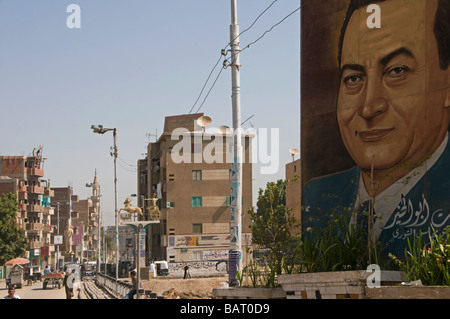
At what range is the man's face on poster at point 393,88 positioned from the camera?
13.8 metres

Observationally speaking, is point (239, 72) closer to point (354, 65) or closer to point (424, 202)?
point (354, 65)

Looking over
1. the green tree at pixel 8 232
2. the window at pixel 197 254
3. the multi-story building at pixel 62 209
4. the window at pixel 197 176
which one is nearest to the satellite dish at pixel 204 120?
the window at pixel 197 176

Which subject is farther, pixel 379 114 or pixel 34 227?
pixel 34 227

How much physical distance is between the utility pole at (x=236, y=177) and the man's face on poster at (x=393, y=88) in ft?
10.1

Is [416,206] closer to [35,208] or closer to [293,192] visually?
[293,192]

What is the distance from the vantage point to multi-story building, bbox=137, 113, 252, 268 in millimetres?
68250

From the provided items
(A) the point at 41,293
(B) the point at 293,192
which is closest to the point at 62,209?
(B) the point at 293,192

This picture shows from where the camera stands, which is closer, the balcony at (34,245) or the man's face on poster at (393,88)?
the man's face on poster at (393,88)

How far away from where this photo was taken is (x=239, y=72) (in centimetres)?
1827

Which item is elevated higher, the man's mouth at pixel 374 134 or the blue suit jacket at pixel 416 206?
the man's mouth at pixel 374 134

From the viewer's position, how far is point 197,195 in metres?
69.8

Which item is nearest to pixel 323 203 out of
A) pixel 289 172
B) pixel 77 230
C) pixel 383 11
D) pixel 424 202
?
pixel 424 202

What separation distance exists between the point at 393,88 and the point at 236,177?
5.48 meters

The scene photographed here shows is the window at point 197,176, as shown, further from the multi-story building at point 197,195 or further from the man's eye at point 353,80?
the man's eye at point 353,80
